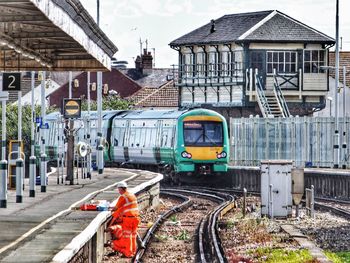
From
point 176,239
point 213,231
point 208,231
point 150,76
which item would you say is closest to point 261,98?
point 208,231

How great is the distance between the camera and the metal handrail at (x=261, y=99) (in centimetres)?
6506

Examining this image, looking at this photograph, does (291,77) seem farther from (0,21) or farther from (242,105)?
(0,21)

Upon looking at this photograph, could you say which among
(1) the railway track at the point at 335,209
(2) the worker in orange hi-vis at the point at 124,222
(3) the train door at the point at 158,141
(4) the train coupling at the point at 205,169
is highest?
(3) the train door at the point at 158,141

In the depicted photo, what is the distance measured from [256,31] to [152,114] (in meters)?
18.5

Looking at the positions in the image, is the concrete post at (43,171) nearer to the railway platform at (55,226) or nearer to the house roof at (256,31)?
the railway platform at (55,226)

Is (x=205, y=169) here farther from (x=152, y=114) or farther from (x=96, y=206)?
(x=96, y=206)

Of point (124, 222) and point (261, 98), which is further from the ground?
point (261, 98)

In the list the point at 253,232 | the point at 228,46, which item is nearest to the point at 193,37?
the point at 228,46

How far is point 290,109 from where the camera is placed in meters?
70.0

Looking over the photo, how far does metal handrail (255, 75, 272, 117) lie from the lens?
65062 mm

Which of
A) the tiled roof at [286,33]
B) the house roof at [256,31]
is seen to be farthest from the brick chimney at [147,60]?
the tiled roof at [286,33]

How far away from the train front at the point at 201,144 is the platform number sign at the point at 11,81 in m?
24.3

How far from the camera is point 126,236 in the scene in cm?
2375

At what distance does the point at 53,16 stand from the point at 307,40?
50.9 metres
